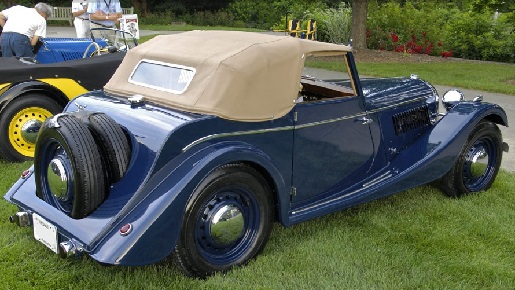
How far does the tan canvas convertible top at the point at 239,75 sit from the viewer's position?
3.47 meters

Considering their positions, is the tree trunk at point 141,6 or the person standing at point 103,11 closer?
the person standing at point 103,11

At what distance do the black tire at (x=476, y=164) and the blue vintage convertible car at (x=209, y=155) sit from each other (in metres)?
0.25

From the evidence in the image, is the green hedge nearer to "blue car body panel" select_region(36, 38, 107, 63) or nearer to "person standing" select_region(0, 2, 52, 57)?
"blue car body panel" select_region(36, 38, 107, 63)

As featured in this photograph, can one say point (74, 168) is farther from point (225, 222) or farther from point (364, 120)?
point (364, 120)

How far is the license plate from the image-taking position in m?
3.23

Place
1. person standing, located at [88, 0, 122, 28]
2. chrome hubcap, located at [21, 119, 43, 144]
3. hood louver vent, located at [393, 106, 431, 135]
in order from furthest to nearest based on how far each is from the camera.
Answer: person standing, located at [88, 0, 122, 28], chrome hubcap, located at [21, 119, 43, 144], hood louver vent, located at [393, 106, 431, 135]

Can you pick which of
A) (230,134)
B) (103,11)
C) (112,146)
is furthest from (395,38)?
(112,146)

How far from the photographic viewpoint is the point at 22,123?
5.64m

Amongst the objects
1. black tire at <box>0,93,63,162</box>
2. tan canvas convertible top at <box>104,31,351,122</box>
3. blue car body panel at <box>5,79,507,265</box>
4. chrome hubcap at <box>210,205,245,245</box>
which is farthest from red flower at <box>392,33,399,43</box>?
chrome hubcap at <box>210,205,245,245</box>

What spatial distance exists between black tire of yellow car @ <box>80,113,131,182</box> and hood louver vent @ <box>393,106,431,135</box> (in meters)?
2.42

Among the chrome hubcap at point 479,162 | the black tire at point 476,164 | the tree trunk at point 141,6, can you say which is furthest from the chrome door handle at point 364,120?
the tree trunk at point 141,6

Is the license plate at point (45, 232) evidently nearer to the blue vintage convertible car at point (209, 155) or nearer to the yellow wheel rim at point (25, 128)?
the blue vintage convertible car at point (209, 155)

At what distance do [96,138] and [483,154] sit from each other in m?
3.48

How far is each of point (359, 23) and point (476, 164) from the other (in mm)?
11052
